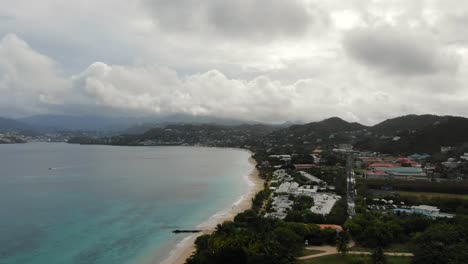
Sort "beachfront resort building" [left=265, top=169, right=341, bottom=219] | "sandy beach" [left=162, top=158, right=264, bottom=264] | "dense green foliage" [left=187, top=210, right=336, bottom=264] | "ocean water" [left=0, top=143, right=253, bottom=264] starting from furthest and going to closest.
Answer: "beachfront resort building" [left=265, top=169, right=341, bottom=219], "ocean water" [left=0, top=143, right=253, bottom=264], "sandy beach" [left=162, top=158, right=264, bottom=264], "dense green foliage" [left=187, top=210, right=336, bottom=264]

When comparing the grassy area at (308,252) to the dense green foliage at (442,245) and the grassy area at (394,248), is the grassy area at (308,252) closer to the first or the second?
the grassy area at (394,248)

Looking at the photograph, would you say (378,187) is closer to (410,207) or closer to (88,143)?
(410,207)

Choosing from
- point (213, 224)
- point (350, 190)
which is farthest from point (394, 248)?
point (350, 190)

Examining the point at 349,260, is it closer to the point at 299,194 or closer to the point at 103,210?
the point at 299,194

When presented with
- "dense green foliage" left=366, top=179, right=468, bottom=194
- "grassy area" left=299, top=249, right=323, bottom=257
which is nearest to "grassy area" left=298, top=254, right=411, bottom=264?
"grassy area" left=299, top=249, right=323, bottom=257

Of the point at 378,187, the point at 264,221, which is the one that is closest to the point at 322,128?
the point at 378,187

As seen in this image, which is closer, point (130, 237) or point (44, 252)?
point (44, 252)

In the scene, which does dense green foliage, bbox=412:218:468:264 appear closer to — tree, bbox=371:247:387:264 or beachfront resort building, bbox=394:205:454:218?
tree, bbox=371:247:387:264

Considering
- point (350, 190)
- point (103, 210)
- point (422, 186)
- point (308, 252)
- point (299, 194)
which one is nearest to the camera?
point (308, 252)
